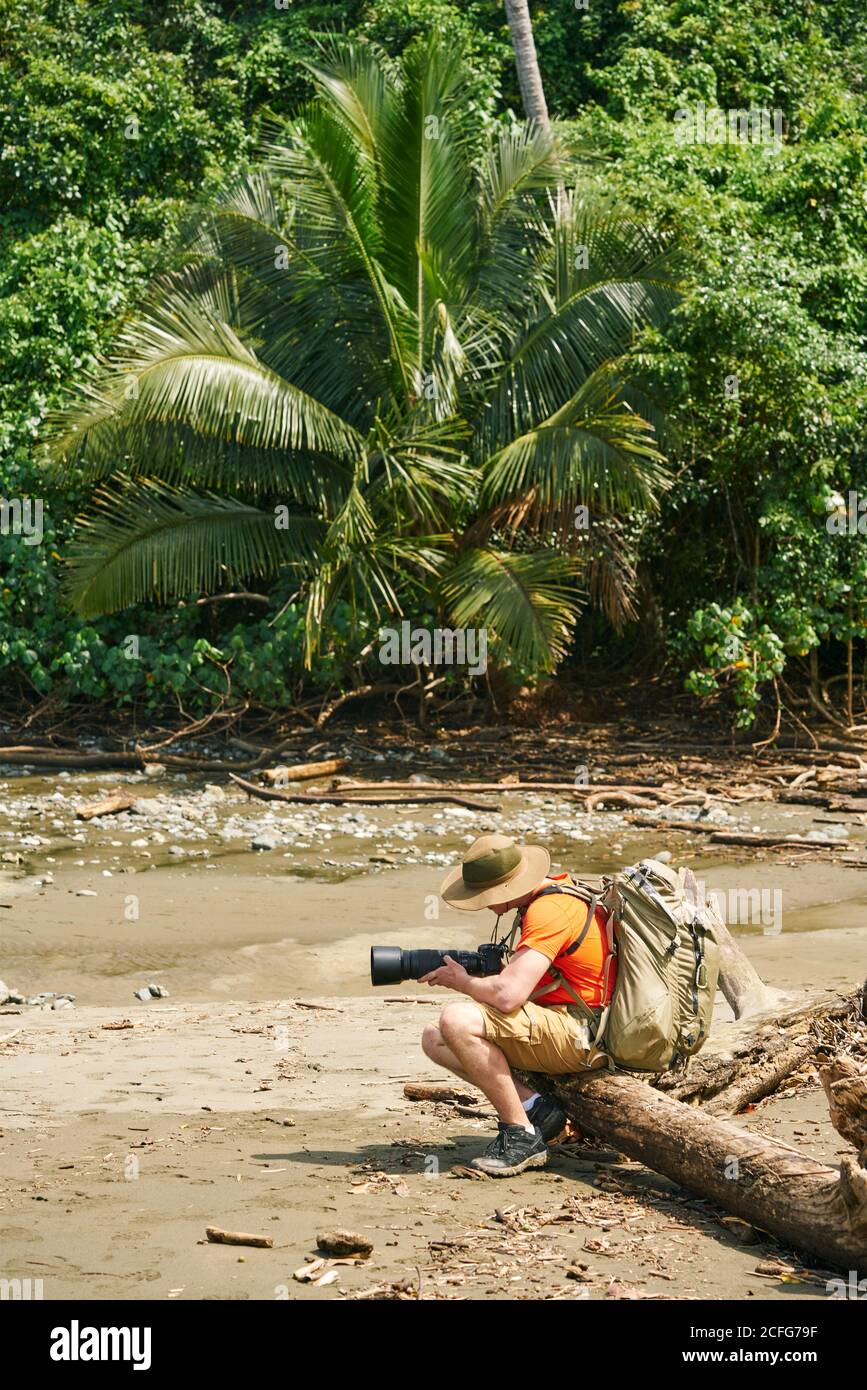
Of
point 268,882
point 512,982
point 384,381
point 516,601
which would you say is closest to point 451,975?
point 512,982

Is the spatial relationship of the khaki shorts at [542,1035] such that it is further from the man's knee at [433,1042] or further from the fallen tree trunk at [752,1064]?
the fallen tree trunk at [752,1064]

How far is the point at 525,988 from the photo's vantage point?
16.9 feet

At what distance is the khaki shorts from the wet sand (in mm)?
376

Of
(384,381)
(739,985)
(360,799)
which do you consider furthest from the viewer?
(384,381)

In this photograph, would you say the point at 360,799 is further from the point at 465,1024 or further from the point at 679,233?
the point at 465,1024

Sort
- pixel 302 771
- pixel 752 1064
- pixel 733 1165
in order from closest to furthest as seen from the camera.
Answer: pixel 733 1165 → pixel 752 1064 → pixel 302 771

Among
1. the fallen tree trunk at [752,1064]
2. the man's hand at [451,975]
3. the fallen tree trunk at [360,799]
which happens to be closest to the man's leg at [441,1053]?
the man's hand at [451,975]

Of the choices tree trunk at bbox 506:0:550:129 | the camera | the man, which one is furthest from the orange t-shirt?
tree trunk at bbox 506:0:550:129

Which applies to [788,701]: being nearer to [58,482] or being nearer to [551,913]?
[58,482]

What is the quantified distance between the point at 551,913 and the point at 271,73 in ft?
65.5

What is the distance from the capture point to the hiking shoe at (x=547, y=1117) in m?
5.43

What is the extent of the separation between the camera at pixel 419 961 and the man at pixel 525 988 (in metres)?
0.04

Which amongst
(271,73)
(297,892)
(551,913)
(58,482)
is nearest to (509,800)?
(297,892)

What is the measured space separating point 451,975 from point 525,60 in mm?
17154
